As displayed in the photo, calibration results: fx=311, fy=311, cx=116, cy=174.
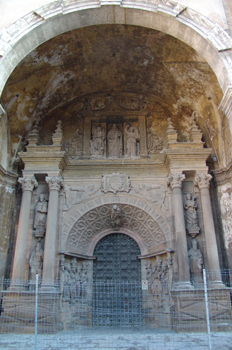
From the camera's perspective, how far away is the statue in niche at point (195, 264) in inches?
344

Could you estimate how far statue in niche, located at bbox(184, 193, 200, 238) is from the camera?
928 centimetres

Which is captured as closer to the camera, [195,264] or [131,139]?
[195,264]

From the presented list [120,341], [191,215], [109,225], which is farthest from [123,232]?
[120,341]

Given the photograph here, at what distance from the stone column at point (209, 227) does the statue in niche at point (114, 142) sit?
299cm

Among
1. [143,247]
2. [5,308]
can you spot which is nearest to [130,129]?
[143,247]

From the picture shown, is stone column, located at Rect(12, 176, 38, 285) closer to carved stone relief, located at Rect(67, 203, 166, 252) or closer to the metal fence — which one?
the metal fence

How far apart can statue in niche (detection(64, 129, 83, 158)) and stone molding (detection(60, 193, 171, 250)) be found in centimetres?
204

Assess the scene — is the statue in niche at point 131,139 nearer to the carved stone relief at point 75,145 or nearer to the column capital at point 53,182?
the carved stone relief at point 75,145

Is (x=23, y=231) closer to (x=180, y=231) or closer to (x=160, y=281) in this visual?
(x=160, y=281)

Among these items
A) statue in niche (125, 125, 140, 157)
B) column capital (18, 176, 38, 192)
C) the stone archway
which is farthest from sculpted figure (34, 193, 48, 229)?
statue in niche (125, 125, 140, 157)

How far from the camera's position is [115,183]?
1019cm

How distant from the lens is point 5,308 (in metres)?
8.03

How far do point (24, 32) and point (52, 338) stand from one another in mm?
6995

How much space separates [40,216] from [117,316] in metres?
3.80
